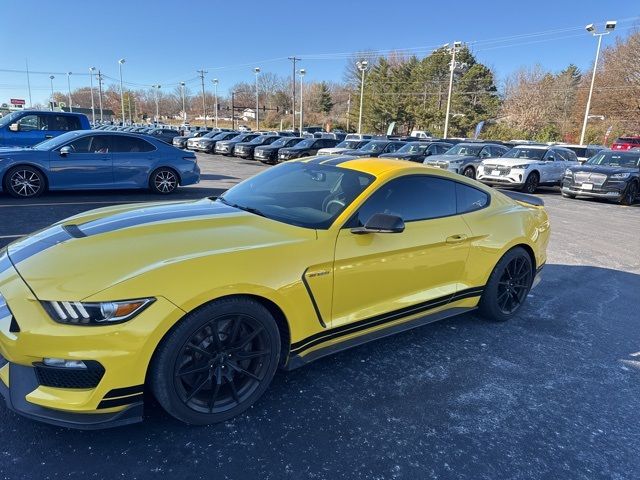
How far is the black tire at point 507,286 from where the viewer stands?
4.04 meters

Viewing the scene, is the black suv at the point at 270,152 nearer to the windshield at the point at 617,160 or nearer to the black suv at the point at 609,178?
the black suv at the point at 609,178

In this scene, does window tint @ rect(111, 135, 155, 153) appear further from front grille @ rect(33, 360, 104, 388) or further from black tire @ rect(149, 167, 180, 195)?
front grille @ rect(33, 360, 104, 388)

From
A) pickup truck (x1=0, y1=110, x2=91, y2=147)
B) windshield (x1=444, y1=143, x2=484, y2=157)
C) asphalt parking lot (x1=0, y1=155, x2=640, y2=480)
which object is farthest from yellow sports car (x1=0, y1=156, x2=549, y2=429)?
windshield (x1=444, y1=143, x2=484, y2=157)

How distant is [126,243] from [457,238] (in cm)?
246

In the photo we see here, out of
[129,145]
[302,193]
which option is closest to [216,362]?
[302,193]

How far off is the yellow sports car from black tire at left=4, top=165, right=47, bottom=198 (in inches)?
285

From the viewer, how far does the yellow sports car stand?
213 cm

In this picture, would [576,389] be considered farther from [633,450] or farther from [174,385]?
[174,385]

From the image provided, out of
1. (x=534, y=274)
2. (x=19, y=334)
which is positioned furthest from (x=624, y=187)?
(x=19, y=334)

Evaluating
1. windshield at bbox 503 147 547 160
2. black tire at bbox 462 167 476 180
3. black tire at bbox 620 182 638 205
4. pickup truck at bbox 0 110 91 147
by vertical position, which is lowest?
black tire at bbox 620 182 638 205

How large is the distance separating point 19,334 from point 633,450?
3.31m

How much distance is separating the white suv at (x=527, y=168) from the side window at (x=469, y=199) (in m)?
12.0

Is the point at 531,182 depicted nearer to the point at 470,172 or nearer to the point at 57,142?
the point at 470,172

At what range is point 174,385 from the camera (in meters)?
2.33
